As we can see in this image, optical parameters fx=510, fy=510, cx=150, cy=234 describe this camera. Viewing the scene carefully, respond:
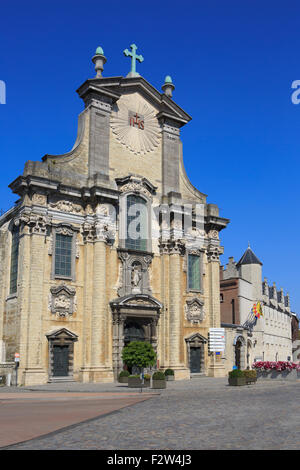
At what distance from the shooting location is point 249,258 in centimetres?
6369

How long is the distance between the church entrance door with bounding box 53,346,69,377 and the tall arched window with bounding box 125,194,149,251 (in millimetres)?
8962

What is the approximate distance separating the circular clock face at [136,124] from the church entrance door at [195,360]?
16199 mm

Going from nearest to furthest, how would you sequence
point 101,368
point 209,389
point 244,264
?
1. point 209,389
2. point 101,368
3. point 244,264

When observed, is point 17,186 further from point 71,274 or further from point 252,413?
point 252,413

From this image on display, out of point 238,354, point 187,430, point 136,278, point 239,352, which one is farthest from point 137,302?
point 187,430

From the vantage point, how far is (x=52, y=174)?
35344 mm

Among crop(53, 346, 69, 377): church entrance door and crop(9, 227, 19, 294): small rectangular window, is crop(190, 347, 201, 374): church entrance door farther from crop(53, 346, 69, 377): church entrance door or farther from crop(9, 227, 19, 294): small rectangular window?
crop(9, 227, 19, 294): small rectangular window

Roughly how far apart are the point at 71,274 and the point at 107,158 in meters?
9.28

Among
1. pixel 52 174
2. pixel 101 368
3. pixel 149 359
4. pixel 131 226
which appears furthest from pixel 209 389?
pixel 52 174

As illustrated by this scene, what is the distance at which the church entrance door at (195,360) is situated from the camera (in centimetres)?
3997

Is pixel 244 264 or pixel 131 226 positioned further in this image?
pixel 244 264

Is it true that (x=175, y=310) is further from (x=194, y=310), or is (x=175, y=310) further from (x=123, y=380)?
(x=123, y=380)

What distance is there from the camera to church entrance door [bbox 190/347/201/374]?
40.0m

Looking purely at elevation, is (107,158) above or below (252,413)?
above
